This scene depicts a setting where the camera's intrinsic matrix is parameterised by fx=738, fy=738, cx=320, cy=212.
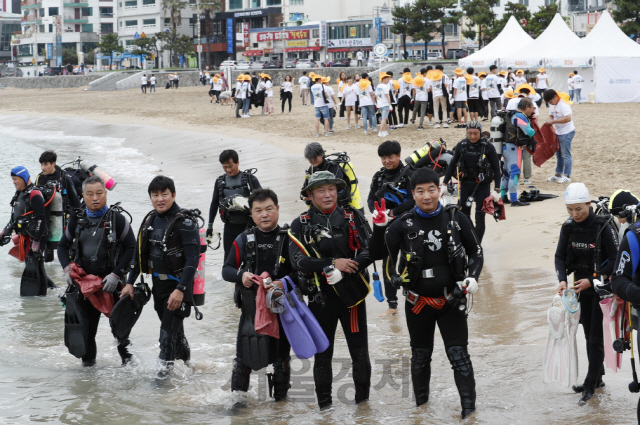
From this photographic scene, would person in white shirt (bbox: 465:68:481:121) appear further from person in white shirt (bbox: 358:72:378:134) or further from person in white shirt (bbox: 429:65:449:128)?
person in white shirt (bbox: 358:72:378:134)

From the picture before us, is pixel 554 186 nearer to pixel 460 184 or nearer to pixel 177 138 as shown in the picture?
pixel 460 184

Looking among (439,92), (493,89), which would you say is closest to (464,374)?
(439,92)

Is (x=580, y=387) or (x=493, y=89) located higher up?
(x=493, y=89)

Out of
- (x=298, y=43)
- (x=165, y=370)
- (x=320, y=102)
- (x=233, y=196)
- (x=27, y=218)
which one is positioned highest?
(x=298, y=43)

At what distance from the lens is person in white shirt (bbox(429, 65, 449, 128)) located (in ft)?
72.8

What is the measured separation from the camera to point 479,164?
9.19 meters

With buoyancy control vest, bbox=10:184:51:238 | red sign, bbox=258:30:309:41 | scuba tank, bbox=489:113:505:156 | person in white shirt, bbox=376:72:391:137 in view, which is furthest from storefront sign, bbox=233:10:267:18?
buoyancy control vest, bbox=10:184:51:238

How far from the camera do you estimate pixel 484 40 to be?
197 feet

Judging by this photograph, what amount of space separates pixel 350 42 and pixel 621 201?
82.9 meters

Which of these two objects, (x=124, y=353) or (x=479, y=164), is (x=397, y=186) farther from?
(x=124, y=353)

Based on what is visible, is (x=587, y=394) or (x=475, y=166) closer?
(x=587, y=394)

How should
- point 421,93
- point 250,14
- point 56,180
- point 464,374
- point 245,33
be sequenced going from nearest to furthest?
point 464,374 → point 56,180 → point 421,93 → point 245,33 → point 250,14

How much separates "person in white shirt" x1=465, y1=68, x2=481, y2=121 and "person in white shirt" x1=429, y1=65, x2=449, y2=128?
73cm

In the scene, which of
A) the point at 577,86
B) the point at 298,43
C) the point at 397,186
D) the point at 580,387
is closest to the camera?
the point at 580,387
